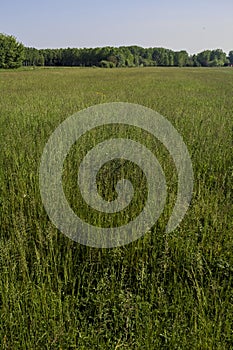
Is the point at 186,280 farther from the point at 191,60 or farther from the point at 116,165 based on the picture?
the point at 191,60

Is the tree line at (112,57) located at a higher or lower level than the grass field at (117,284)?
higher

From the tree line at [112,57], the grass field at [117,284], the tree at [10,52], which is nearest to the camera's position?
the grass field at [117,284]

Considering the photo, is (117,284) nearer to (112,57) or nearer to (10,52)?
(10,52)

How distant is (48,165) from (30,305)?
195 cm

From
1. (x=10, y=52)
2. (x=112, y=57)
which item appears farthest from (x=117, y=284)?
(x=112, y=57)

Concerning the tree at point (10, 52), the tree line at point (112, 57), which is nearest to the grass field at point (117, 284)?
the tree at point (10, 52)

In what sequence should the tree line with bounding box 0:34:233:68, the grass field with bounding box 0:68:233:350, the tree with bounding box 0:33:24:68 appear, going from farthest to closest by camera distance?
1. the tree line with bounding box 0:34:233:68
2. the tree with bounding box 0:33:24:68
3. the grass field with bounding box 0:68:233:350

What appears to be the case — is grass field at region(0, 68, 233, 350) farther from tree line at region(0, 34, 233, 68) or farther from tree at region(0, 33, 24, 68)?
tree line at region(0, 34, 233, 68)

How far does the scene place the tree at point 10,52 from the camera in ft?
222

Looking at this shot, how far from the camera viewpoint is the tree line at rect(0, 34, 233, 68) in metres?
94.9

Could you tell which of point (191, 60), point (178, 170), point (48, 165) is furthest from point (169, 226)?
point (191, 60)

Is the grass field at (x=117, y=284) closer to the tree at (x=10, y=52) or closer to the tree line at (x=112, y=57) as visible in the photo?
the tree at (x=10, y=52)

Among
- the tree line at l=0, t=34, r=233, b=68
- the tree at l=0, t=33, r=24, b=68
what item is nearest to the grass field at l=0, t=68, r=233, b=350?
the tree at l=0, t=33, r=24, b=68

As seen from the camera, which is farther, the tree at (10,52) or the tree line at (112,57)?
the tree line at (112,57)
